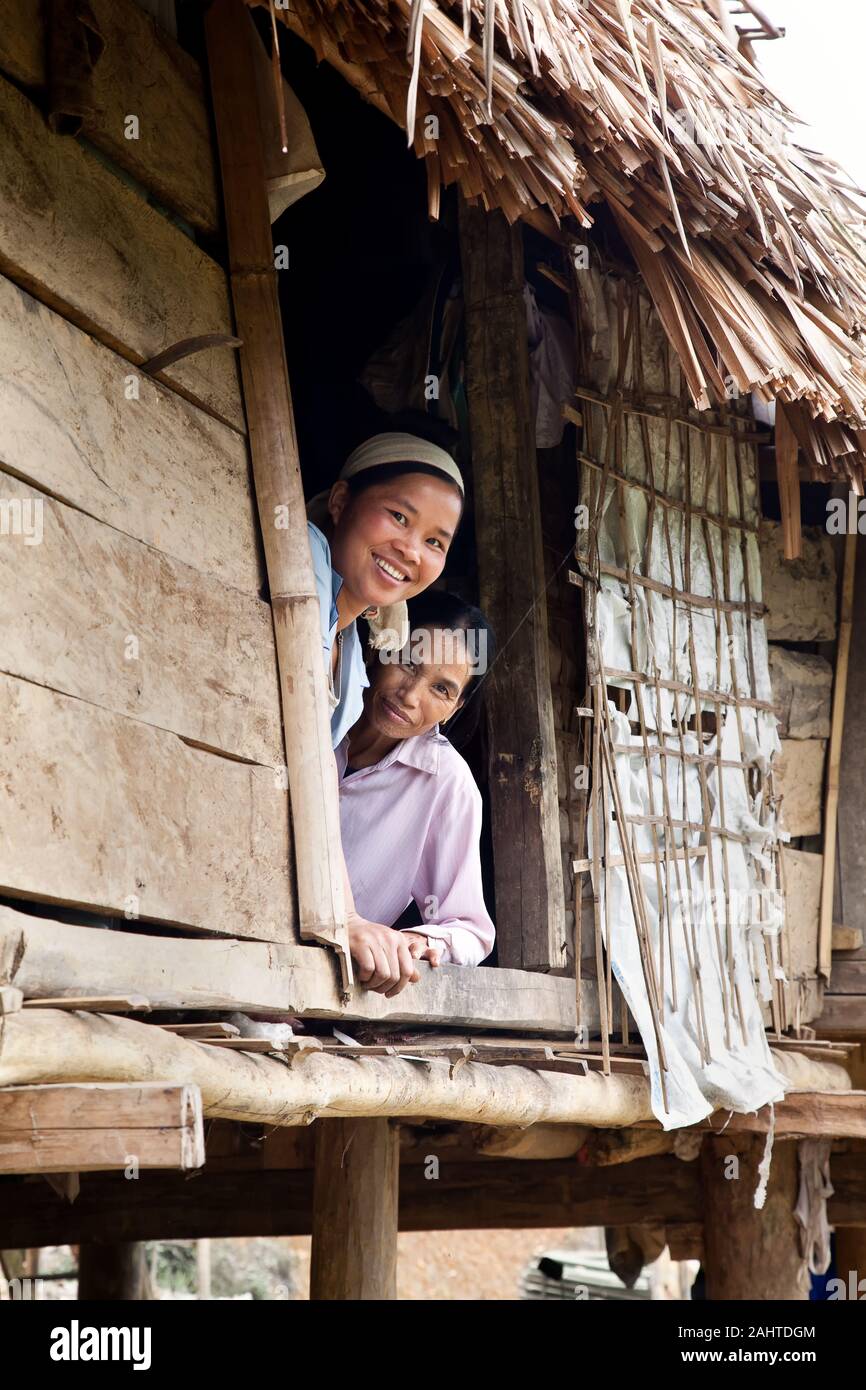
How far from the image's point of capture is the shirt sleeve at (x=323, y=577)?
2.90 meters

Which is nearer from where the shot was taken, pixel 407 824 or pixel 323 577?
pixel 323 577

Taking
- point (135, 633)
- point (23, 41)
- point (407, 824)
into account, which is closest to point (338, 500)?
point (407, 824)

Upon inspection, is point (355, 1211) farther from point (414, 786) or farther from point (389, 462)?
point (389, 462)

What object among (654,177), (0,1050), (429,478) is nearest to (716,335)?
(654,177)

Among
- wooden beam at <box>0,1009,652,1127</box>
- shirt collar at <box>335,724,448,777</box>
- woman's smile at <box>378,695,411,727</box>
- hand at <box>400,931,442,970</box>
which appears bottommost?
wooden beam at <box>0,1009,652,1127</box>

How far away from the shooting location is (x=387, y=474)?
11.1 feet

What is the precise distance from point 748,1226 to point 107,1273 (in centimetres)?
234

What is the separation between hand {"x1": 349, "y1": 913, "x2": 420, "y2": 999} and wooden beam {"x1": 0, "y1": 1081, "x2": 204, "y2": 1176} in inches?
30.8

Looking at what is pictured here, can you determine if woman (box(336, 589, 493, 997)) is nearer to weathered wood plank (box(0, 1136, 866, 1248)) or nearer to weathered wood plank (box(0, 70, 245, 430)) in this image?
weathered wood plank (box(0, 70, 245, 430))

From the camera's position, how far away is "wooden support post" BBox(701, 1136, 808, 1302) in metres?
4.30

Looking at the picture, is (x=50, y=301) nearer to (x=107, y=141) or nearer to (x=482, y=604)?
(x=107, y=141)

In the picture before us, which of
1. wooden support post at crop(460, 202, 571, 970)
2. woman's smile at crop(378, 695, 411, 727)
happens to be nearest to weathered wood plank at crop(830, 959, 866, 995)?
wooden support post at crop(460, 202, 571, 970)

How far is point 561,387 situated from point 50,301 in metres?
1.92

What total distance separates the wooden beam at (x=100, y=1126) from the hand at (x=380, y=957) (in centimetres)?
78
